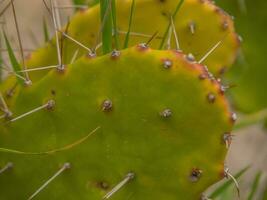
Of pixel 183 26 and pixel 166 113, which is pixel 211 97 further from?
pixel 183 26

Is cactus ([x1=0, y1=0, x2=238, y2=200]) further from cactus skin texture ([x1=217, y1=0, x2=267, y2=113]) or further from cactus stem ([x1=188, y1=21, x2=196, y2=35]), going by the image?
cactus skin texture ([x1=217, y1=0, x2=267, y2=113])

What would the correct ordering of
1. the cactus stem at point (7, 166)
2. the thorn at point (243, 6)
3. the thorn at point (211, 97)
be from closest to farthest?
the thorn at point (211, 97)
the cactus stem at point (7, 166)
the thorn at point (243, 6)

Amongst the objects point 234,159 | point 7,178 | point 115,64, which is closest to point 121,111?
point 115,64

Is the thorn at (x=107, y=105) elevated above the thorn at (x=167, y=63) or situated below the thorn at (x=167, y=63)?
below

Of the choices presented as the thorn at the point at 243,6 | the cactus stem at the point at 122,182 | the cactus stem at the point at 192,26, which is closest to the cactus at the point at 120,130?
the cactus stem at the point at 122,182

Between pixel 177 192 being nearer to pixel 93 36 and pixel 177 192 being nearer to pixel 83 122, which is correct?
pixel 83 122

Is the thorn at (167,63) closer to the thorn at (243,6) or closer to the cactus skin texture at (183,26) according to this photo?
the cactus skin texture at (183,26)
